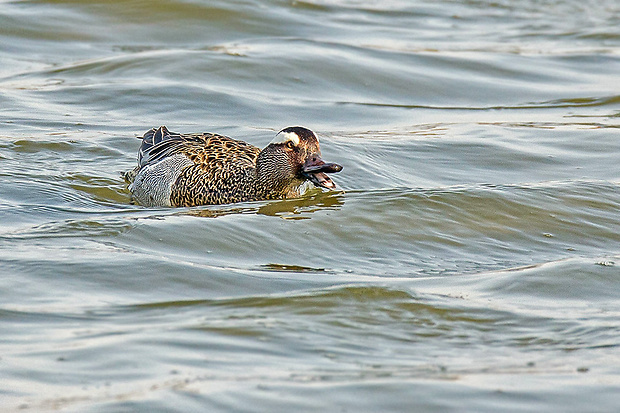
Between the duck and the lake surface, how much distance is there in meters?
0.26

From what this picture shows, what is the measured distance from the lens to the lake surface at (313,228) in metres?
5.21

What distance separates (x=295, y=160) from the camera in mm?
9266

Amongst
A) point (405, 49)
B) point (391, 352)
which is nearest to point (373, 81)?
point (405, 49)

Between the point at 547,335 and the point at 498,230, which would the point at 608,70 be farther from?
the point at 547,335

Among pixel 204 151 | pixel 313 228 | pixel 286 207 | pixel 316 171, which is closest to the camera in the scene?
pixel 313 228

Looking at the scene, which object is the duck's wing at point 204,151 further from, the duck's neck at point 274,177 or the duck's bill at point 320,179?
the duck's bill at point 320,179

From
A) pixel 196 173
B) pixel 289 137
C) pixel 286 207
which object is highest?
pixel 289 137

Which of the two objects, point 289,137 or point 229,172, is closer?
point 289,137

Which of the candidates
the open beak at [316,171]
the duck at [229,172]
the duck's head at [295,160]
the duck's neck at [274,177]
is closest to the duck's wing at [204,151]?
the duck at [229,172]

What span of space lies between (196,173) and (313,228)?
1.50m

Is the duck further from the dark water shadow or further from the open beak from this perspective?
the dark water shadow

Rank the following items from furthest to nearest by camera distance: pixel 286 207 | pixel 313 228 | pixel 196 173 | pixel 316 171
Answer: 1. pixel 196 173
2. pixel 286 207
3. pixel 316 171
4. pixel 313 228

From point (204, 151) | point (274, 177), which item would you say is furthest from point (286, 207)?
point (204, 151)

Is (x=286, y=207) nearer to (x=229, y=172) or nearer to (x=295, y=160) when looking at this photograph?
(x=295, y=160)
